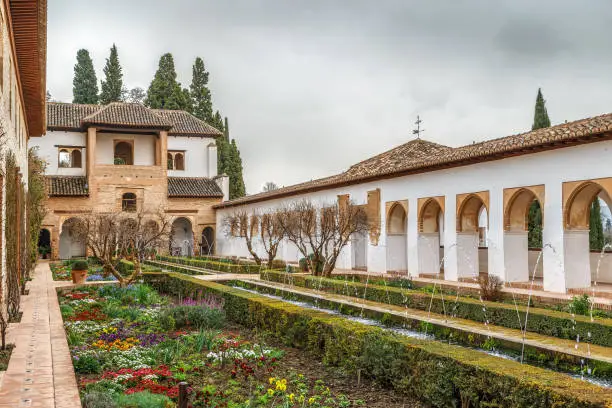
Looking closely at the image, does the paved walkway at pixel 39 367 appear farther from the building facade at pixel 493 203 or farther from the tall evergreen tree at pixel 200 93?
the tall evergreen tree at pixel 200 93

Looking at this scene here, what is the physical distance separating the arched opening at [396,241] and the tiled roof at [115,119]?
19.5 metres

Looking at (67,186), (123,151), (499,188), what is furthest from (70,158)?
(499,188)

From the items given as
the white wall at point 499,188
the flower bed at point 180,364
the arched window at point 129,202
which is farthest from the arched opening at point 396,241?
the arched window at point 129,202

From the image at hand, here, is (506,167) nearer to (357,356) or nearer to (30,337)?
(357,356)

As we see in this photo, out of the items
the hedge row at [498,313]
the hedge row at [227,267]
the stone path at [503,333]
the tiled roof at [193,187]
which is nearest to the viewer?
the stone path at [503,333]

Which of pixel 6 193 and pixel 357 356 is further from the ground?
pixel 6 193

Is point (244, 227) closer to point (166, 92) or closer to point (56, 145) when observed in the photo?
point (56, 145)

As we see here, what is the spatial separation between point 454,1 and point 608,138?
4826 millimetres

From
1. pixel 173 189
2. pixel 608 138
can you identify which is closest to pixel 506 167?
pixel 608 138

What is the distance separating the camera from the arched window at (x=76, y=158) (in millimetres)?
37500

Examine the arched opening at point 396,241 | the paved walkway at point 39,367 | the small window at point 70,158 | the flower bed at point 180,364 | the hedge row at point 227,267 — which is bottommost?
the flower bed at point 180,364

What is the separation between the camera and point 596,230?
24.1 m

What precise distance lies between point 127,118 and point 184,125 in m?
4.97

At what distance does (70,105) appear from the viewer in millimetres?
39594
